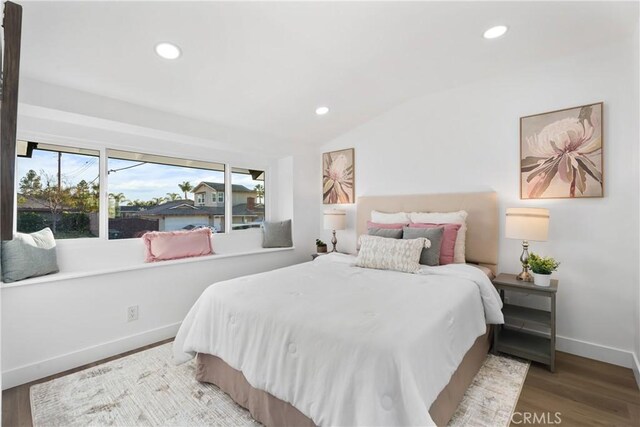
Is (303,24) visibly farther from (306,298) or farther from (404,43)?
(306,298)

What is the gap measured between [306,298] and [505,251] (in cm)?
210

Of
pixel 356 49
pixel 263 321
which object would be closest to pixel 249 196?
pixel 356 49

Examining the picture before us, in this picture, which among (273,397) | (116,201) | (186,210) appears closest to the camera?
(273,397)

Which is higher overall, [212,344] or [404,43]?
[404,43]

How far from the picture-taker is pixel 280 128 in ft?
11.7

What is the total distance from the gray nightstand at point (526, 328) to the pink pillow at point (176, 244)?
9.57ft

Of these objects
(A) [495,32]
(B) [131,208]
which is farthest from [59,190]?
(A) [495,32]

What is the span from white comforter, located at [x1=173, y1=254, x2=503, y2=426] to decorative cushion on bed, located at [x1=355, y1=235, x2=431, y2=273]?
0.16 meters

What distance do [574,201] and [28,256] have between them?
435 cm

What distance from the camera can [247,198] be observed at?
411 centimetres

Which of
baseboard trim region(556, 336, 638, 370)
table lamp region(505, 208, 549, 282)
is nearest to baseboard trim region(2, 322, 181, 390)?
table lamp region(505, 208, 549, 282)

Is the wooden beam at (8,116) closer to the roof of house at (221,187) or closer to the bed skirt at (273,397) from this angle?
the bed skirt at (273,397)

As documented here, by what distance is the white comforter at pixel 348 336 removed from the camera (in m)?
1.19

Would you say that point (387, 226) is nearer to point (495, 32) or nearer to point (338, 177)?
point (338, 177)
